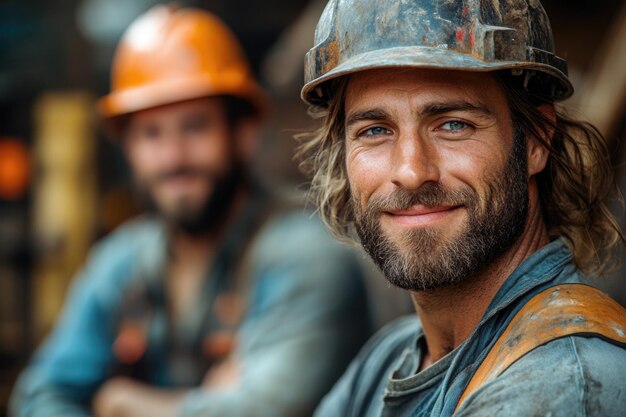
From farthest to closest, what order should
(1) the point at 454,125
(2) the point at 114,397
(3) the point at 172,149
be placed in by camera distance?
(3) the point at 172,149 < (2) the point at 114,397 < (1) the point at 454,125

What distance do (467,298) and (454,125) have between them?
395mm

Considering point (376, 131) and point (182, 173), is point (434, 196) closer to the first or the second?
point (376, 131)

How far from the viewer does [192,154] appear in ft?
14.6

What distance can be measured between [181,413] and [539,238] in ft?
7.35

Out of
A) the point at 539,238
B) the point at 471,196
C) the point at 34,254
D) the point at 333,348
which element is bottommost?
the point at 34,254

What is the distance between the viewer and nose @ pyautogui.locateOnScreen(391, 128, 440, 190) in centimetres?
195

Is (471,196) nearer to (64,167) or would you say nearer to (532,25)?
(532,25)

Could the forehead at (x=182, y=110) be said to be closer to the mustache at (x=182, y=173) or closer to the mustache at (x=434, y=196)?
the mustache at (x=182, y=173)

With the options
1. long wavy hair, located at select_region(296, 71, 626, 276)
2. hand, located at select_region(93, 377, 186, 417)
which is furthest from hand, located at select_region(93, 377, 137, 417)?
long wavy hair, located at select_region(296, 71, 626, 276)

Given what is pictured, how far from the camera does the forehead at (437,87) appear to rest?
6.57ft

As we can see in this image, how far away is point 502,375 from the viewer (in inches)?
67.3

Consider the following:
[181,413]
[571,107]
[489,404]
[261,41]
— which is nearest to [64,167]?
[261,41]

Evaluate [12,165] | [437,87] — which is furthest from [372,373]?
[12,165]

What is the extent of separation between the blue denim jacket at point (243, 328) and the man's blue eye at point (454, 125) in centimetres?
216
